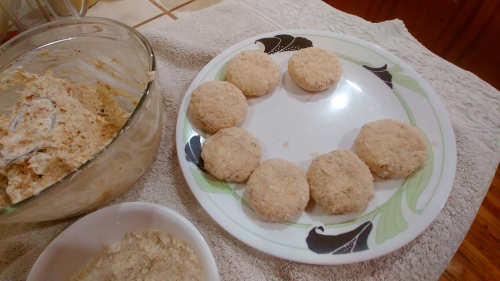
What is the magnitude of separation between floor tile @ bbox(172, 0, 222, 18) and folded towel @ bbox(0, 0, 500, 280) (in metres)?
0.07

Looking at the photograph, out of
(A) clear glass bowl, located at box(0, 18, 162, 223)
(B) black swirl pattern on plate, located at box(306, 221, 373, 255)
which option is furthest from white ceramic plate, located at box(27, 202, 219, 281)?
(B) black swirl pattern on plate, located at box(306, 221, 373, 255)

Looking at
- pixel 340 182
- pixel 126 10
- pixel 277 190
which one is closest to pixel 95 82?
pixel 126 10

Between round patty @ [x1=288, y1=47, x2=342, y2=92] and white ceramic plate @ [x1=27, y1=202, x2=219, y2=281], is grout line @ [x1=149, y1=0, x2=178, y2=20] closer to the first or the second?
round patty @ [x1=288, y1=47, x2=342, y2=92]

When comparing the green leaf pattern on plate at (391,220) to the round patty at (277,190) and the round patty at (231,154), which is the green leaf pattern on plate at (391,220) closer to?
the round patty at (277,190)

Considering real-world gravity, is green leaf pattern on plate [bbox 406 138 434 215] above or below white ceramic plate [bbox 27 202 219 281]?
above

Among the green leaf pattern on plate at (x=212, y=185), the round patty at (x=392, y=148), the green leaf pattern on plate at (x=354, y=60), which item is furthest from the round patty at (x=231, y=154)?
the green leaf pattern on plate at (x=354, y=60)

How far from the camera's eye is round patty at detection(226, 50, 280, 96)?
33.3 inches

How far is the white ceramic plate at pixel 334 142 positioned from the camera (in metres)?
0.65

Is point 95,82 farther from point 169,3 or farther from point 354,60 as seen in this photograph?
point 354,60

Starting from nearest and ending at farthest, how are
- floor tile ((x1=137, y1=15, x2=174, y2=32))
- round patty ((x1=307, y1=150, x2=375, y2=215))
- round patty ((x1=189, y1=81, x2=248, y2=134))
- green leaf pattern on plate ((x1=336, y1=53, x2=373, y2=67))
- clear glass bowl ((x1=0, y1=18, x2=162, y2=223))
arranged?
clear glass bowl ((x1=0, y1=18, x2=162, y2=223)) → round patty ((x1=307, y1=150, x2=375, y2=215)) → round patty ((x1=189, y1=81, x2=248, y2=134)) → green leaf pattern on plate ((x1=336, y1=53, x2=373, y2=67)) → floor tile ((x1=137, y1=15, x2=174, y2=32))

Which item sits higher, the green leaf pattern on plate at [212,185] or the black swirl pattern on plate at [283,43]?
the black swirl pattern on plate at [283,43]

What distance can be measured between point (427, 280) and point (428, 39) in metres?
1.34

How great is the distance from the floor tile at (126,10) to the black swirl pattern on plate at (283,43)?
506mm

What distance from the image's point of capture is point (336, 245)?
0.64 meters
